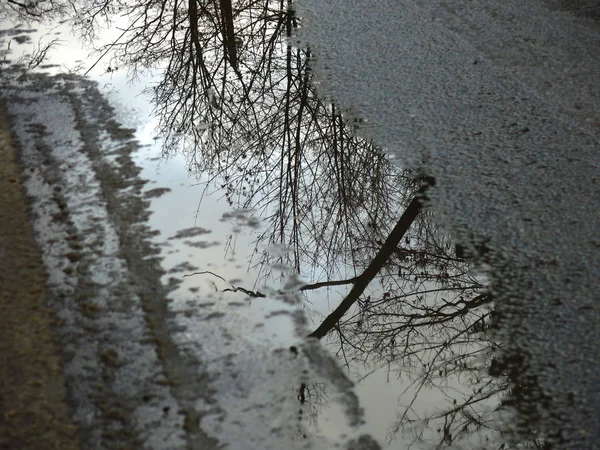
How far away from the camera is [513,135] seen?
3568 millimetres

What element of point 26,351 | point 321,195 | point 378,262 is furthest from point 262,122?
point 26,351

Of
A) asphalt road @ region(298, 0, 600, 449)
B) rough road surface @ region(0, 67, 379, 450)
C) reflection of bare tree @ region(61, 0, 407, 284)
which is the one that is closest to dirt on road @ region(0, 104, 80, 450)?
rough road surface @ region(0, 67, 379, 450)

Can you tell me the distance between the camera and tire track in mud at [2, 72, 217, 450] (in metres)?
2.11

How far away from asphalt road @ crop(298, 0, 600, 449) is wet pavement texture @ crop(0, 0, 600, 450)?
0.5 inches

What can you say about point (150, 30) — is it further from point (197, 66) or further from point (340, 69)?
point (340, 69)

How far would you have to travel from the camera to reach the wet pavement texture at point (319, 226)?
2.20 metres

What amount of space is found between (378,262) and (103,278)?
3.53 feet

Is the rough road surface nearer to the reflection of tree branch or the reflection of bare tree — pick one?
the reflection of tree branch

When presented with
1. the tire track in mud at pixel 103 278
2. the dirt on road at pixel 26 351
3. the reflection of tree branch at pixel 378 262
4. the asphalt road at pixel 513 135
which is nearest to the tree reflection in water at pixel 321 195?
the reflection of tree branch at pixel 378 262

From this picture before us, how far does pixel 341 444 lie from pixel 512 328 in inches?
30.1

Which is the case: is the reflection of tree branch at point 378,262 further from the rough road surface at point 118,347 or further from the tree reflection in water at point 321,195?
the rough road surface at point 118,347

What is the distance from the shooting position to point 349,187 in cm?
338

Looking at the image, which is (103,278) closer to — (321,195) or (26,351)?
(26,351)

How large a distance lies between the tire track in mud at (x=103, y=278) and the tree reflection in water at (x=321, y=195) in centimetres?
35
